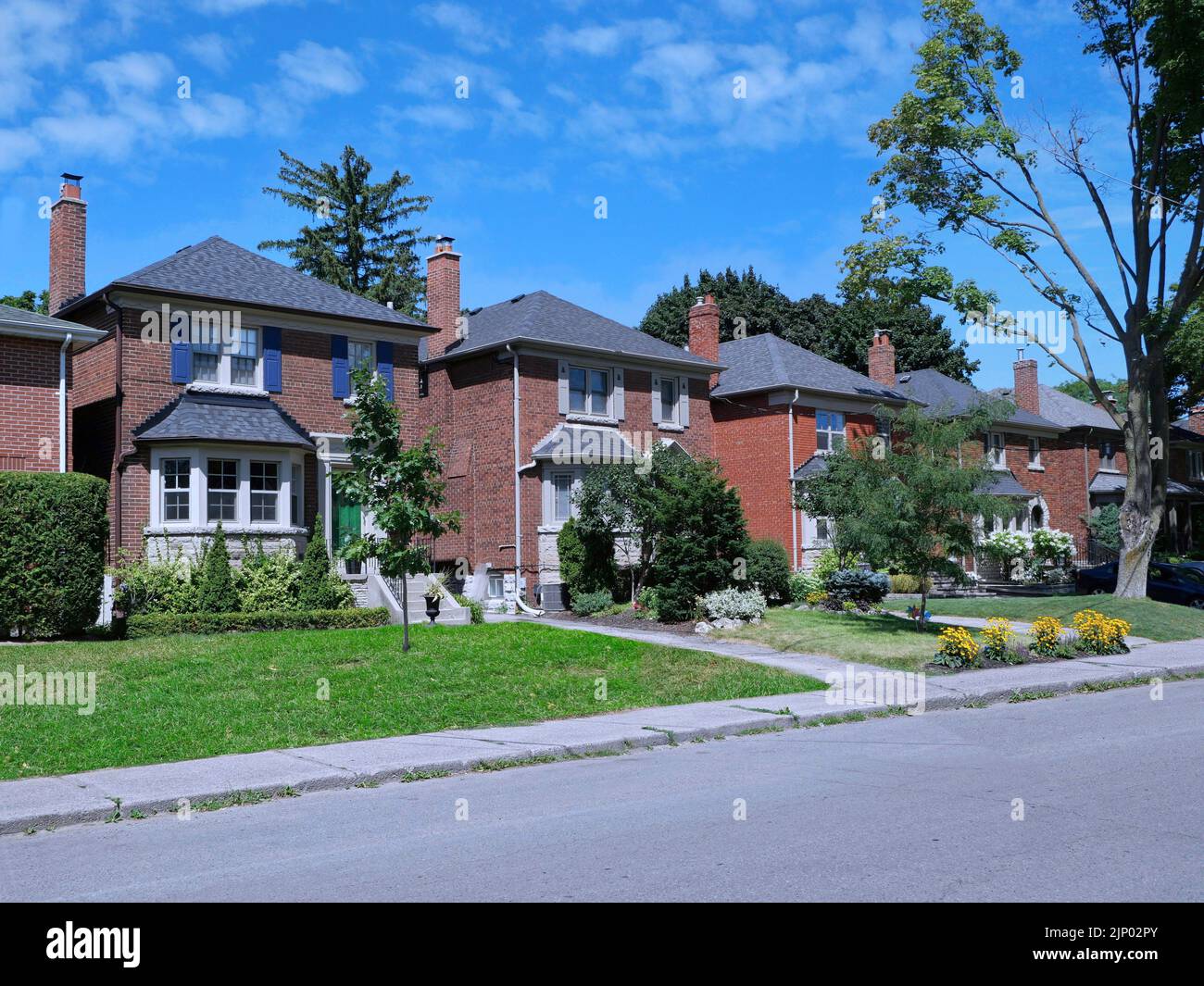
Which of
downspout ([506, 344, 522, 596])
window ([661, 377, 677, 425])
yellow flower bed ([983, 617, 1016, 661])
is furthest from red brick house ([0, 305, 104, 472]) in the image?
yellow flower bed ([983, 617, 1016, 661])

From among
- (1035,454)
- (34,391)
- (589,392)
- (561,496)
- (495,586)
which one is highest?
(589,392)

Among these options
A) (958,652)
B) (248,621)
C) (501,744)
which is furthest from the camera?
(248,621)

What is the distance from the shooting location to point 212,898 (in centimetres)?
590

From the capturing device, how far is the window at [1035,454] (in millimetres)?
46406

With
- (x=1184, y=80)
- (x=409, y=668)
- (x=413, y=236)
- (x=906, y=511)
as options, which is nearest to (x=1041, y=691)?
(x=906, y=511)

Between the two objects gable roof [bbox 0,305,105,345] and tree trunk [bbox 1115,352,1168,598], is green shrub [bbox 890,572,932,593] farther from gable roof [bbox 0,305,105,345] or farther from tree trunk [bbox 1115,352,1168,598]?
gable roof [bbox 0,305,105,345]

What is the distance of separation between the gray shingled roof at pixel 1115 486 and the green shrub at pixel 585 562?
30.4 meters

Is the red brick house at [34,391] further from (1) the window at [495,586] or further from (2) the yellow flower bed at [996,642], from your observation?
(2) the yellow flower bed at [996,642]

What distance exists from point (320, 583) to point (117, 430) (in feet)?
18.4

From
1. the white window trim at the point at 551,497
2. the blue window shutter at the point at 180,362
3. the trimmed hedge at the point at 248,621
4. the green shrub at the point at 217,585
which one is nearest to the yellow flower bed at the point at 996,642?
the trimmed hedge at the point at 248,621

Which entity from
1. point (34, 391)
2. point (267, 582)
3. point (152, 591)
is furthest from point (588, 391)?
point (34, 391)

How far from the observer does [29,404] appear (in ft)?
69.0

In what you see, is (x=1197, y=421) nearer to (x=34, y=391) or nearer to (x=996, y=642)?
(x=996, y=642)
